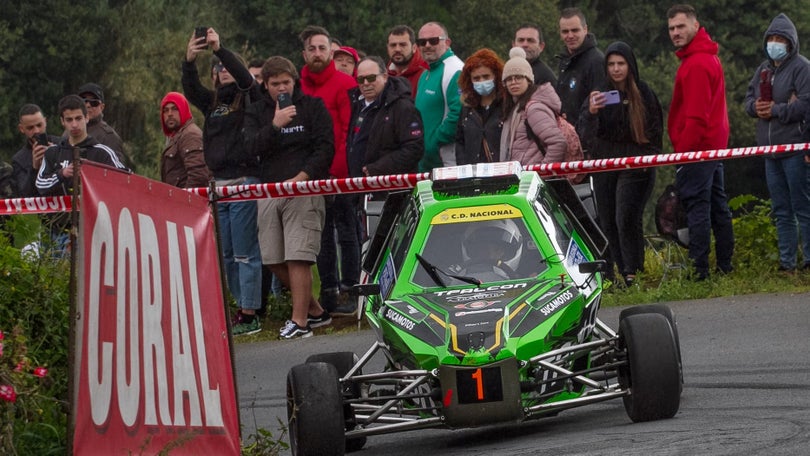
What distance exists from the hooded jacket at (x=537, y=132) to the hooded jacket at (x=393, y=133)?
31.6 inches

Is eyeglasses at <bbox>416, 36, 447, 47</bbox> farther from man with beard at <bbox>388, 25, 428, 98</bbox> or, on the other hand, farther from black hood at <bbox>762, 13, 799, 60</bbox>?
black hood at <bbox>762, 13, 799, 60</bbox>

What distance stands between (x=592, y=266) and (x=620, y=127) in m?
4.69

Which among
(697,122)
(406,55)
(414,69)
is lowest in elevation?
(697,122)

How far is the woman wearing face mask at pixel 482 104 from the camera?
13.6 metres

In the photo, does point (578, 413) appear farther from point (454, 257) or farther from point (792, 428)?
point (792, 428)

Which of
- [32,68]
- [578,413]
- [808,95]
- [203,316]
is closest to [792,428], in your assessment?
[578,413]

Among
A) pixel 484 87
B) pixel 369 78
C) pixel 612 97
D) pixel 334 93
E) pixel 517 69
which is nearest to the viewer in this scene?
pixel 517 69

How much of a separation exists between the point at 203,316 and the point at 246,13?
54.8 metres

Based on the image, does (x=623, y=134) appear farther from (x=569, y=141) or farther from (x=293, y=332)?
(x=293, y=332)

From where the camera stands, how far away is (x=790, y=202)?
13977 mm

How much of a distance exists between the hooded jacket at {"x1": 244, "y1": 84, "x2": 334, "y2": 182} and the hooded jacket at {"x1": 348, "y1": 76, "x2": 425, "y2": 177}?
0.39 meters

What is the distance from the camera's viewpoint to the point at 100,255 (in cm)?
629

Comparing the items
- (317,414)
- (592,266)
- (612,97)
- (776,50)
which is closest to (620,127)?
(612,97)

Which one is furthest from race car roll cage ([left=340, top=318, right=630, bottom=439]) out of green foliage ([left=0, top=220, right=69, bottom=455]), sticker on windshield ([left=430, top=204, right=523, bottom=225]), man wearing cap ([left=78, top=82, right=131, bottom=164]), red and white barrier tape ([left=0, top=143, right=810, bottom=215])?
man wearing cap ([left=78, top=82, right=131, bottom=164])
